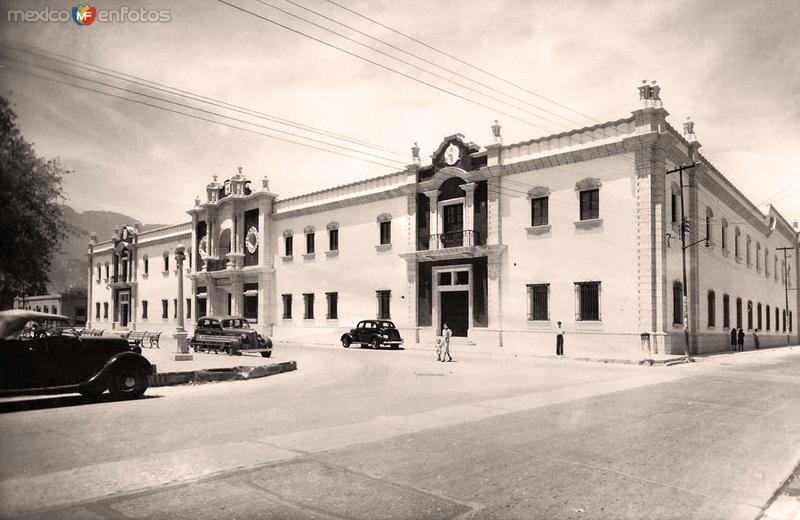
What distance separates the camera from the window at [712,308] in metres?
31.1

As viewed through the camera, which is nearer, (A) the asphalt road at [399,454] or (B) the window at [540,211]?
(A) the asphalt road at [399,454]

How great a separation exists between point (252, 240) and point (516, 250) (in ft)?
75.8

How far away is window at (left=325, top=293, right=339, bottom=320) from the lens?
38.5m

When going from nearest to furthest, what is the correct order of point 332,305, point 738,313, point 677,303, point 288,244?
point 677,303 < point 738,313 < point 332,305 < point 288,244

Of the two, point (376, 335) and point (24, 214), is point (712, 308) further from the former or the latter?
point (24, 214)

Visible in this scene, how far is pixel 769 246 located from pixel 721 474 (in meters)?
49.9

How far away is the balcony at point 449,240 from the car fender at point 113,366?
Result: 70.4ft

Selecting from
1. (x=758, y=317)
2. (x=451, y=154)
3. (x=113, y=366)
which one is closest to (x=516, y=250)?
(x=451, y=154)

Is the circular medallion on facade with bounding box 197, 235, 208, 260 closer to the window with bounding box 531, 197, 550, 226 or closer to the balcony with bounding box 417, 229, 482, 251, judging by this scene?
the balcony with bounding box 417, 229, 482, 251

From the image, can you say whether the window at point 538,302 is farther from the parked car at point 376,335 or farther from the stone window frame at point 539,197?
the parked car at point 376,335

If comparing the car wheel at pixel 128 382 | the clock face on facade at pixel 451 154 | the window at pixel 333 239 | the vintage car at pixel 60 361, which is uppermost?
the clock face on facade at pixel 451 154

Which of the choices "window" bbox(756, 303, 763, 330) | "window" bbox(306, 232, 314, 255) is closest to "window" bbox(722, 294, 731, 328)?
"window" bbox(756, 303, 763, 330)

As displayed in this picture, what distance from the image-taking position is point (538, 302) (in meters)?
28.5

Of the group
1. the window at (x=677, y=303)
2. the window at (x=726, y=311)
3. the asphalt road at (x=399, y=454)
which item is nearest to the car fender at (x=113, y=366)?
the asphalt road at (x=399, y=454)
